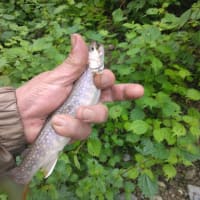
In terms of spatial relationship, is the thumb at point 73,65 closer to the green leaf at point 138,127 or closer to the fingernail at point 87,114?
the fingernail at point 87,114

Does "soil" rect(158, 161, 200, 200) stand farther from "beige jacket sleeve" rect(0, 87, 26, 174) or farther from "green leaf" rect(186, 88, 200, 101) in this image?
"beige jacket sleeve" rect(0, 87, 26, 174)

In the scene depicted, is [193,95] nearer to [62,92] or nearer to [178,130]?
[178,130]

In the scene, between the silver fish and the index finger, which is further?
the index finger

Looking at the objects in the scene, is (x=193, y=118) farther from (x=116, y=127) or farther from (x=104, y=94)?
(x=104, y=94)

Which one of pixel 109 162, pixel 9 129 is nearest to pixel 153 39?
pixel 109 162

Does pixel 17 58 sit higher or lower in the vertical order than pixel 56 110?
lower

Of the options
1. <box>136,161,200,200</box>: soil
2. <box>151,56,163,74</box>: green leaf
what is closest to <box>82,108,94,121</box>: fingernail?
<box>151,56,163,74</box>: green leaf

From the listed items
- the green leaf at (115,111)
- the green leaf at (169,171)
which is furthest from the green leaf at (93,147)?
the green leaf at (169,171)
